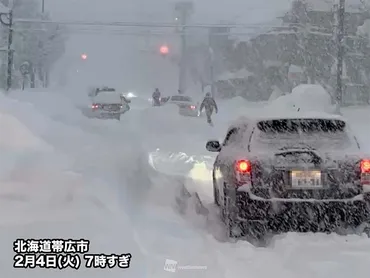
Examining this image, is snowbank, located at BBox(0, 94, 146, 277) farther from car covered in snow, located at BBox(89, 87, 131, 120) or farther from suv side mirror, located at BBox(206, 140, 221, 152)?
car covered in snow, located at BBox(89, 87, 131, 120)

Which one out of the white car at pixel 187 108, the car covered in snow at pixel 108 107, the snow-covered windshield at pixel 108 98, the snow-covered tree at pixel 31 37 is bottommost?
the white car at pixel 187 108

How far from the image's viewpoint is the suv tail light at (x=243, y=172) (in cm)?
736

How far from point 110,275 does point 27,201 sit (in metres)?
1.81

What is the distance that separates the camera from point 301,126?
787cm

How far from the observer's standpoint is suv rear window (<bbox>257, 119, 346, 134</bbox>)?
7.83m

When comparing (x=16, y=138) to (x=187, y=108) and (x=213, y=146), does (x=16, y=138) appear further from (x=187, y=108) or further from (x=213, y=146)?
(x=187, y=108)

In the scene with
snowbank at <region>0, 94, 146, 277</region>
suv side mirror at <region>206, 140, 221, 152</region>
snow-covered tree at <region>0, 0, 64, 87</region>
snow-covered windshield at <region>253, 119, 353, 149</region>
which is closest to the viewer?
snowbank at <region>0, 94, 146, 277</region>

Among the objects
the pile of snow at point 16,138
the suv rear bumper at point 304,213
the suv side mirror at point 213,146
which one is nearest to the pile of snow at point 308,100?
the pile of snow at point 16,138

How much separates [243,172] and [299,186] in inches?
24.9

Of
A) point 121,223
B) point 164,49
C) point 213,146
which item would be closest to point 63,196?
point 121,223

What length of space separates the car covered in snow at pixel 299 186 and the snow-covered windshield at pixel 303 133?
0.01 metres

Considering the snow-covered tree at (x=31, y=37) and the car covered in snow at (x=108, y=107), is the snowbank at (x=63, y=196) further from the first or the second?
the snow-covered tree at (x=31, y=37)

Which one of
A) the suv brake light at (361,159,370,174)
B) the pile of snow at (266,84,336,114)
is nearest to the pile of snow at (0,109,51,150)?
the suv brake light at (361,159,370,174)

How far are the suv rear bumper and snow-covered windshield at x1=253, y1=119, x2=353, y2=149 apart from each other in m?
0.66
